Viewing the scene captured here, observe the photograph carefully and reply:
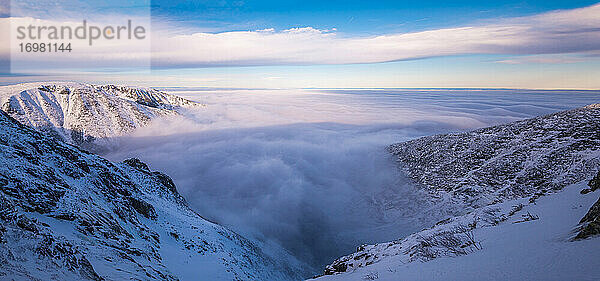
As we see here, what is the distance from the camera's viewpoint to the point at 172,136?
174 meters

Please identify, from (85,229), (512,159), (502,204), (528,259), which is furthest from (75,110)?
(528,259)

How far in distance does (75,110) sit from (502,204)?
196 m

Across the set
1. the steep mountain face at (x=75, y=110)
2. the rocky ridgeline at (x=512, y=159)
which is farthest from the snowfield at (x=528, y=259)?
the steep mountain face at (x=75, y=110)

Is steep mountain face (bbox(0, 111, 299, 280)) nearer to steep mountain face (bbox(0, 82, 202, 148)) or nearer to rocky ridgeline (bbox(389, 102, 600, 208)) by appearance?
rocky ridgeline (bbox(389, 102, 600, 208))

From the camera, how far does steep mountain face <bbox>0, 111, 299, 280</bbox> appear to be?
274 inches

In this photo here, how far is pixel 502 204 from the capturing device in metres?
14.3

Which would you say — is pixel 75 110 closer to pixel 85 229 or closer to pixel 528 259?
pixel 85 229

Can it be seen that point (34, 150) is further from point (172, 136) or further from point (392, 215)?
point (172, 136)

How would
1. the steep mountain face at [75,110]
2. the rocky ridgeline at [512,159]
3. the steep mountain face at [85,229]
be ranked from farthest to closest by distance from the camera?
1. the steep mountain face at [75,110]
2. the rocky ridgeline at [512,159]
3. the steep mountain face at [85,229]

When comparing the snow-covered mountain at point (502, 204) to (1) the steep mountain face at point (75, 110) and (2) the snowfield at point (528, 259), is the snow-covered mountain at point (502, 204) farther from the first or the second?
(1) the steep mountain face at point (75, 110)

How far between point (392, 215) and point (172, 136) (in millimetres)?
167996

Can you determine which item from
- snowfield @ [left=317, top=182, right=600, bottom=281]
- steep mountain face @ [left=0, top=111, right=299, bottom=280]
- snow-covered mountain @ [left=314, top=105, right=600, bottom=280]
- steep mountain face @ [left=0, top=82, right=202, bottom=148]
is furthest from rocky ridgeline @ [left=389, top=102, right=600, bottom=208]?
steep mountain face @ [left=0, top=82, right=202, bottom=148]

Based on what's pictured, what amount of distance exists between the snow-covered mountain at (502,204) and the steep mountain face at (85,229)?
27.6ft

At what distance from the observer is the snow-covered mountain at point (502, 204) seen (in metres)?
A: 4.61
